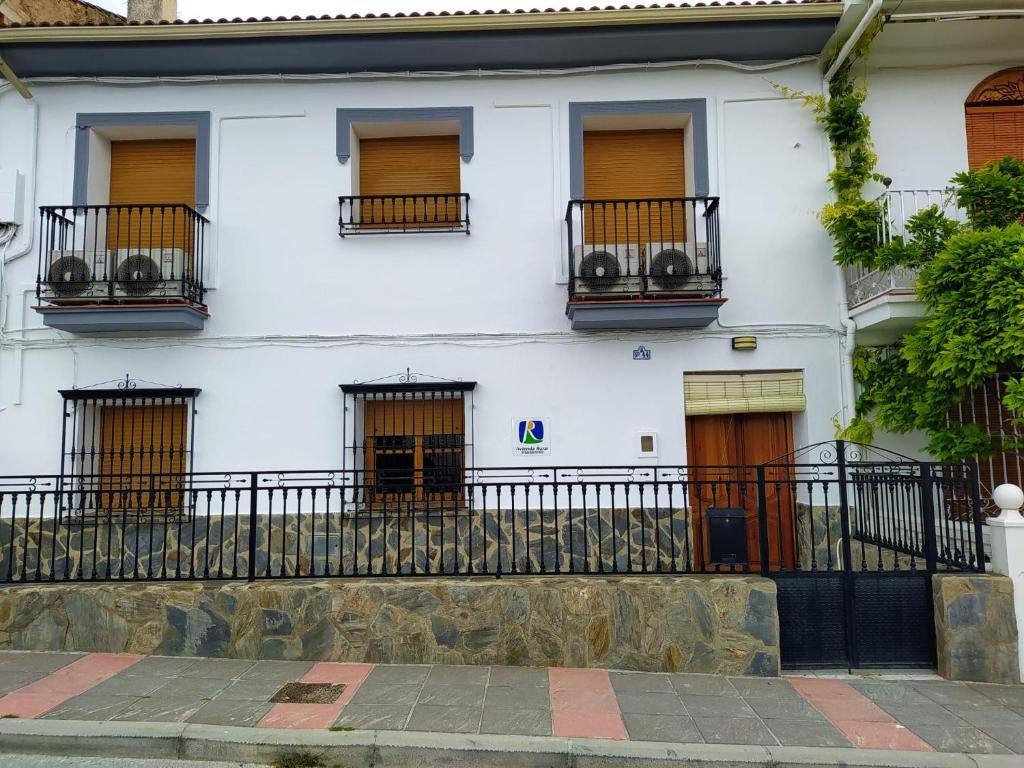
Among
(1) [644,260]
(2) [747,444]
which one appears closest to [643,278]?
(1) [644,260]

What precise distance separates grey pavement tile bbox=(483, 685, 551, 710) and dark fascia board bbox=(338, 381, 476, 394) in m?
3.33

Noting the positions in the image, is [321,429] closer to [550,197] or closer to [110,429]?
[110,429]

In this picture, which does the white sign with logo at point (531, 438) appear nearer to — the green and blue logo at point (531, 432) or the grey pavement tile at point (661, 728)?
the green and blue logo at point (531, 432)

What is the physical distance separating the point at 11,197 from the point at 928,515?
34.0 feet

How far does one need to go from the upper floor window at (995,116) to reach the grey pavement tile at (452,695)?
8113 millimetres

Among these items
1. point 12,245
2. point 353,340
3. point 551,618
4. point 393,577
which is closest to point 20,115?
point 12,245

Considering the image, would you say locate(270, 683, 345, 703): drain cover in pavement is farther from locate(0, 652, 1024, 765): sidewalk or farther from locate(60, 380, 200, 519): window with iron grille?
locate(60, 380, 200, 519): window with iron grille

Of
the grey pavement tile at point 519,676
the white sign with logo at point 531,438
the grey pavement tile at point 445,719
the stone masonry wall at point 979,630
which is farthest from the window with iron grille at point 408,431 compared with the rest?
the stone masonry wall at point 979,630

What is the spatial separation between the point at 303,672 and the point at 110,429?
4358 millimetres

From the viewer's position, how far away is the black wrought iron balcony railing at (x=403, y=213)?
745cm

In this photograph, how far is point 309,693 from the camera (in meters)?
4.72

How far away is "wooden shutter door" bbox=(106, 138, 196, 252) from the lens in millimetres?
7766

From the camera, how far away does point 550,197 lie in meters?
7.49

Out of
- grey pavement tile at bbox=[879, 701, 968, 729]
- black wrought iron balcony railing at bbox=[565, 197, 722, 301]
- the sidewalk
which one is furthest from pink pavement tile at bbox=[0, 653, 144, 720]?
grey pavement tile at bbox=[879, 701, 968, 729]
